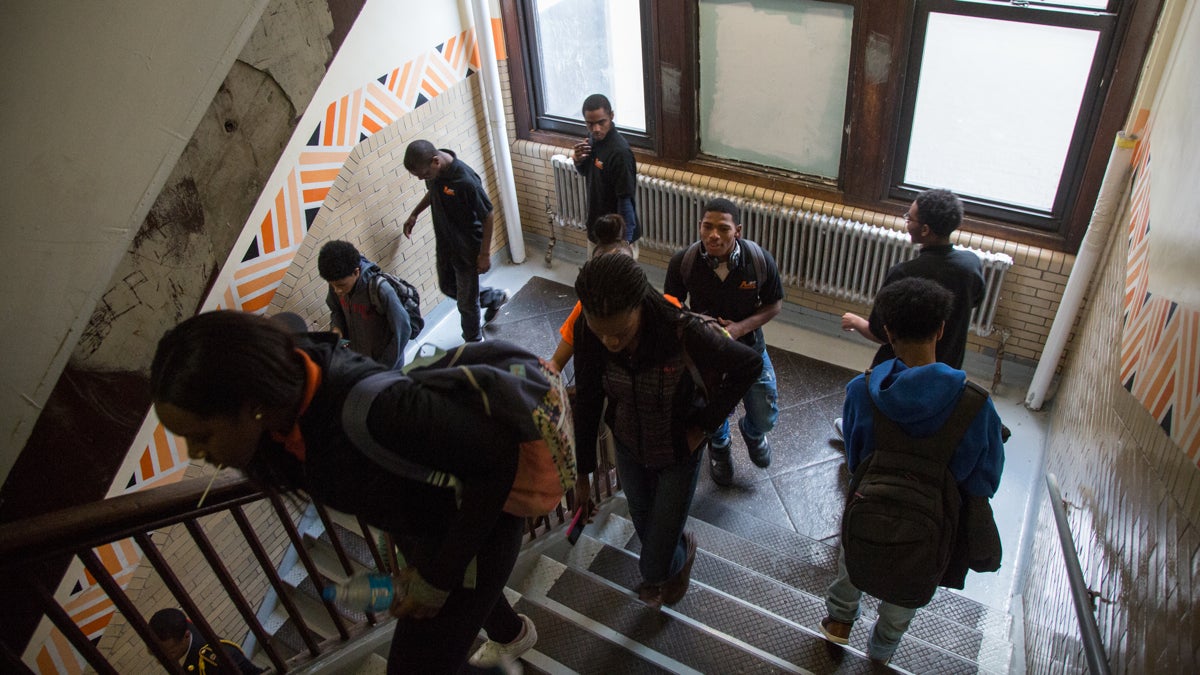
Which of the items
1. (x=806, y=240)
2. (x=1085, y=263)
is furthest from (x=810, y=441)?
(x=1085, y=263)

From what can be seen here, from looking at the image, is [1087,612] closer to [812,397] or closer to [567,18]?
[812,397]

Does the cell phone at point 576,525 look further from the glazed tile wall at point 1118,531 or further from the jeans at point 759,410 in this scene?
the glazed tile wall at point 1118,531

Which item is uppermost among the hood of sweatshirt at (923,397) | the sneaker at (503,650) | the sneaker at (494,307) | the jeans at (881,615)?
the hood of sweatshirt at (923,397)

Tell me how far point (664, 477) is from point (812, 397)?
9.25ft

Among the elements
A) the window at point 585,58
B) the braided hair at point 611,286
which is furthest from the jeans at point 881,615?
the window at point 585,58

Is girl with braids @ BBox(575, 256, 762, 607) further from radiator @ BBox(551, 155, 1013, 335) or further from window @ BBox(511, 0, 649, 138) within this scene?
window @ BBox(511, 0, 649, 138)

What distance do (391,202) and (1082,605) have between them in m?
5.00

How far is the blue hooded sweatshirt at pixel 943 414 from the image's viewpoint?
247cm

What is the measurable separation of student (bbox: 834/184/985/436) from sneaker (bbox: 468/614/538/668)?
2085 mm

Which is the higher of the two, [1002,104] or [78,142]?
[78,142]

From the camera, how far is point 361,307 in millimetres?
4898

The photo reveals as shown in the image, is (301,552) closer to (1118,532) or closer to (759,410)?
(1118,532)

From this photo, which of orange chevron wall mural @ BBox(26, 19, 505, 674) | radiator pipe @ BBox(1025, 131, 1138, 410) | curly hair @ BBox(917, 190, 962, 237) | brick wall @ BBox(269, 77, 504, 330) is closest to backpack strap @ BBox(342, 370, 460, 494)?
orange chevron wall mural @ BBox(26, 19, 505, 674)

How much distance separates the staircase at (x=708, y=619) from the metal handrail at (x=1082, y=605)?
78cm
